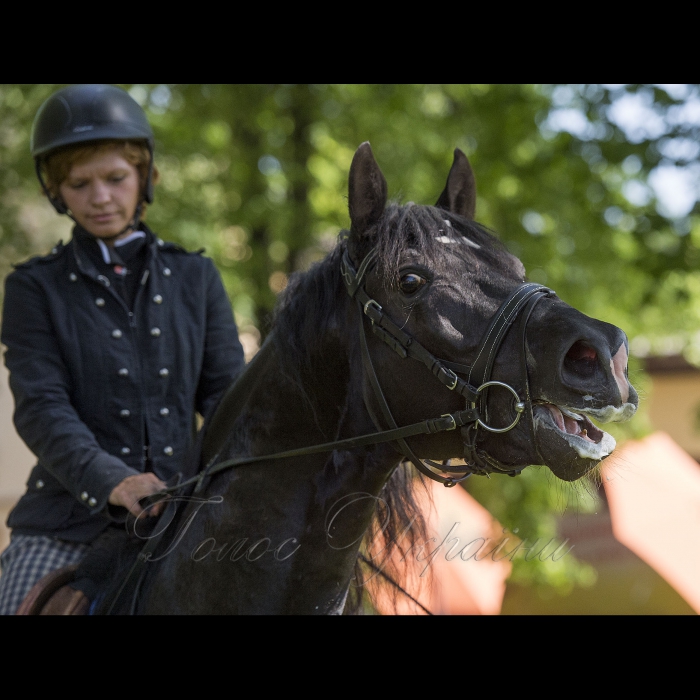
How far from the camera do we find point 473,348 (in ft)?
7.83

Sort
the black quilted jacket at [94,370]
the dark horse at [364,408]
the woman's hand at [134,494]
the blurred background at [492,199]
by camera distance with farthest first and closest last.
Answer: the blurred background at [492,199] → the black quilted jacket at [94,370] → the woman's hand at [134,494] → the dark horse at [364,408]

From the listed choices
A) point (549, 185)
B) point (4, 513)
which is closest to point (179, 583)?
point (549, 185)

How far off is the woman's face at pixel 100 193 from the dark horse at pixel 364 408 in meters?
1.20

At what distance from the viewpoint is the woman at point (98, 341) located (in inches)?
126

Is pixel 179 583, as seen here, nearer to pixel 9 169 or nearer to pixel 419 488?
pixel 419 488

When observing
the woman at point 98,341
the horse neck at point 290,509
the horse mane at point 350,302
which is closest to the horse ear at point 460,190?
the horse mane at point 350,302

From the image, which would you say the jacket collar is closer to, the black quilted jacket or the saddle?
the black quilted jacket

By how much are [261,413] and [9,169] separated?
9.01m

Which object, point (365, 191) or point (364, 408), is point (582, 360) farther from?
point (365, 191)

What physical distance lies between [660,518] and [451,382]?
9526 mm

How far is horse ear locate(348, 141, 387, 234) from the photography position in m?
2.62

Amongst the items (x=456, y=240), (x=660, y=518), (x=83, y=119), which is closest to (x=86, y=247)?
(x=83, y=119)

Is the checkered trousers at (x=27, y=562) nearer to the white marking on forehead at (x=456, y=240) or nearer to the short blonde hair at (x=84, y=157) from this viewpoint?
→ the short blonde hair at (x=84, y=157)

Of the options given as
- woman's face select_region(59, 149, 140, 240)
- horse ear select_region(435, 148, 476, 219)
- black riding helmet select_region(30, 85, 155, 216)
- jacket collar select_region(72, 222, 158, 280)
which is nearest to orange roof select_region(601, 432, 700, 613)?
horse ear select_region(435, 148, 476, 219)
